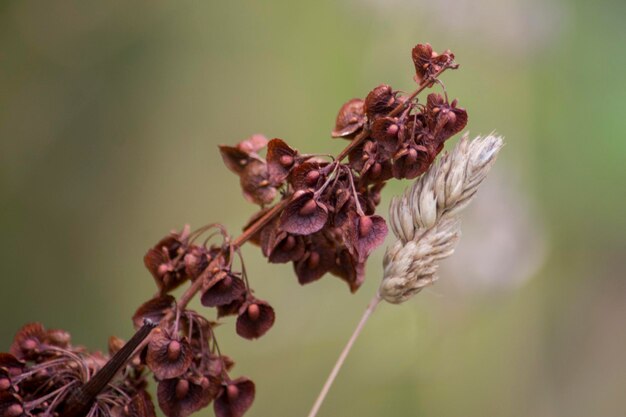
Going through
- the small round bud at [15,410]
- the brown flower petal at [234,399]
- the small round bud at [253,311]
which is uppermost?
the small round bud at [253,311]

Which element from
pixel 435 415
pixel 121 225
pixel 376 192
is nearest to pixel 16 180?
pixel 121 225

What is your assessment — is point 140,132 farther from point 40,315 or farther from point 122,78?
point 40,315

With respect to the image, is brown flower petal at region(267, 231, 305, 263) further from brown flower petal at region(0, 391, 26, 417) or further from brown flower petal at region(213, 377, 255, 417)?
brown flower petal at region(0, 391, 26, 417)

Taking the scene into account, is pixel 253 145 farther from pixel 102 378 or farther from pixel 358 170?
pixel 102 378

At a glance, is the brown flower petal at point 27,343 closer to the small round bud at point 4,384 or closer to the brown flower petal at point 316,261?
the small round bud at point 4,384

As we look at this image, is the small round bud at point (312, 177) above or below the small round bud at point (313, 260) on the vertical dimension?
above

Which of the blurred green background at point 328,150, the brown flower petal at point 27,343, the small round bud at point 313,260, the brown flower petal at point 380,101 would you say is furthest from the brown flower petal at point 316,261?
the blurred green background at point 328,150
